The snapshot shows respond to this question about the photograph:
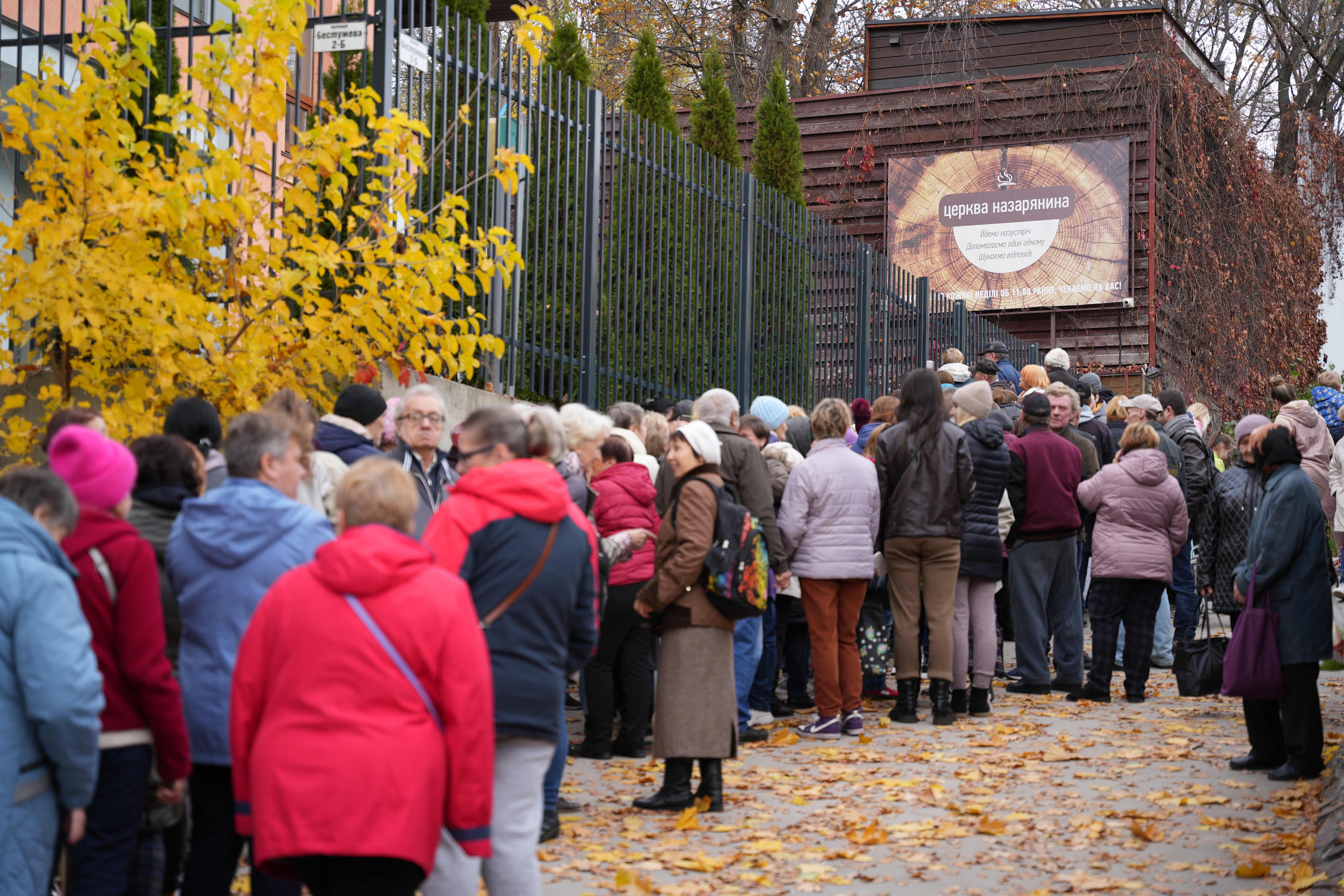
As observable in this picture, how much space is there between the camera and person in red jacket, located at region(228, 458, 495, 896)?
347 cm

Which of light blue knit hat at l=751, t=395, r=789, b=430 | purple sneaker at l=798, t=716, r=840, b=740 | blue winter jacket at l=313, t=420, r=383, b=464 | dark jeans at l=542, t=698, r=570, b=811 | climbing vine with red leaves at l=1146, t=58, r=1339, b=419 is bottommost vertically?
purple sneaker at l=798, t=716, r=840, b=740

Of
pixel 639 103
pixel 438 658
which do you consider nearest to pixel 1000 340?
pixel 639 103

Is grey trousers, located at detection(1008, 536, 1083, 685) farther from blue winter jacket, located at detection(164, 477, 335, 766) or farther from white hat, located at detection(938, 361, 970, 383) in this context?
blue winter jacket, located at detection(164, 477, 335, 766)

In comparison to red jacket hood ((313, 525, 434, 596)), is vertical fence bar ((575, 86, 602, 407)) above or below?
above

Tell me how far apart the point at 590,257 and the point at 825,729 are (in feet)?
12.4

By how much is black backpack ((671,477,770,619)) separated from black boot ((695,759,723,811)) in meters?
0.68

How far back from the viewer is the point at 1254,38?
29688 mm

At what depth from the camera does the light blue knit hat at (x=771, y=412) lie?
31.2ft

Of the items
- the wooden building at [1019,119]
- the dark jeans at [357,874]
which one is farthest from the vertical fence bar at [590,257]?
the wooden building at [1019,119]

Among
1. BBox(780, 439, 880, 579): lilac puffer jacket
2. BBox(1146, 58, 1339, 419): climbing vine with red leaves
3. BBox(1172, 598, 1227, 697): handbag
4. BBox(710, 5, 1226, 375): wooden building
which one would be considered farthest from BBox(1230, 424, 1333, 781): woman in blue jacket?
BBox(1146, 58, 1339, 419): climbing vine with red leaves

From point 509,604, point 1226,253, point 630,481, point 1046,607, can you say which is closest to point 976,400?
point 1046,607

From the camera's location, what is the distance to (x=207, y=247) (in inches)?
257

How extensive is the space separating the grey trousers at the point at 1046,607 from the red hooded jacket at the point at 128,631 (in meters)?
6.85

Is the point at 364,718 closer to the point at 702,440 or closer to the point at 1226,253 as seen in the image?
the point at 702,440
